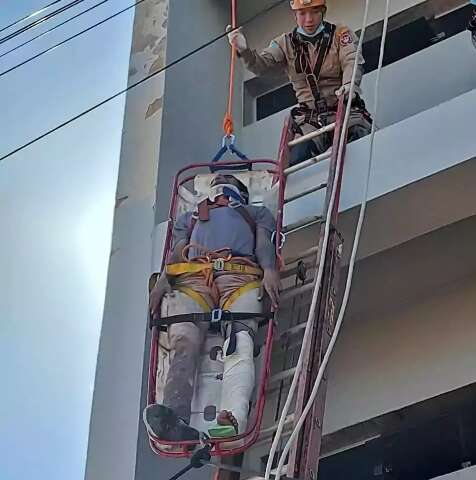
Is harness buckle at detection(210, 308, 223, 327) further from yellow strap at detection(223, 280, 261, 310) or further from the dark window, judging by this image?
the dark window

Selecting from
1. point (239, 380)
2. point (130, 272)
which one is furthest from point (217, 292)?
point (130, 272)

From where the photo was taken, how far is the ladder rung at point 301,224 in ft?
15.4

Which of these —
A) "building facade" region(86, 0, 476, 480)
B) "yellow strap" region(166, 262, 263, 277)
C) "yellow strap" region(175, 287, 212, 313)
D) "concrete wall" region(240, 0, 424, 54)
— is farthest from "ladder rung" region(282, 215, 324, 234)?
"concrete wall" region(240, 0, 424, 54)

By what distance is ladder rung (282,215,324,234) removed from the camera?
4691 millimetres

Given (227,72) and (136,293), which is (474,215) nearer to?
(136,293)

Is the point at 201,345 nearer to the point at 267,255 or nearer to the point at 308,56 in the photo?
the point at 267,255

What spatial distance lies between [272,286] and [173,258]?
0.52 meters

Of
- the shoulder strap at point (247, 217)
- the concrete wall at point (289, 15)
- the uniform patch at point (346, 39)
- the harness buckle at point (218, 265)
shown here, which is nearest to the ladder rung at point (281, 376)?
the harness buckle at point (218, 265)

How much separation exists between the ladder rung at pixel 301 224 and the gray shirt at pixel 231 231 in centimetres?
30

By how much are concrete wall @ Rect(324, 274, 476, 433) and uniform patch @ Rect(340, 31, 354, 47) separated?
1.29 metres

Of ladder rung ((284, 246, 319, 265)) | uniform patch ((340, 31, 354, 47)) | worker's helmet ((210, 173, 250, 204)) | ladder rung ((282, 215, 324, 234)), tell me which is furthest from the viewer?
uniform patch ((340, 31, 354, 47))

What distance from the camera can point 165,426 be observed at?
3627 millimetres

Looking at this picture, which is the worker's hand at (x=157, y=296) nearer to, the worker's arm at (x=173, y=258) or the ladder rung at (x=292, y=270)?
the worker's arm at (x=173, y=258)

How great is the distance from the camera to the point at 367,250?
5.02 metres
